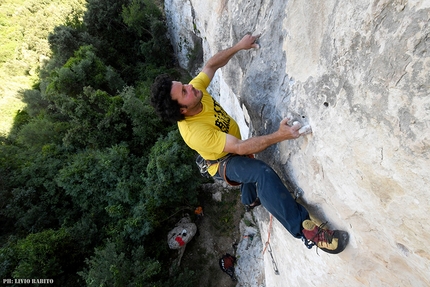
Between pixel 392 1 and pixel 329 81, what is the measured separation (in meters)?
0.72

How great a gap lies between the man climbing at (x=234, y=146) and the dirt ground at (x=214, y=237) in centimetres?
629

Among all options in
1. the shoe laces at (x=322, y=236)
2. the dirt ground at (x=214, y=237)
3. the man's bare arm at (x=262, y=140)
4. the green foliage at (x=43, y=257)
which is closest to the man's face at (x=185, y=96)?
the man's bare arm at (x=262, y=140)

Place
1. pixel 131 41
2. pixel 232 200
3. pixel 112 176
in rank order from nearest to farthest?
Result: pixel 112 176
pixel 232 200
pixel 131 41

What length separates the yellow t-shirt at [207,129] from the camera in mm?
3025

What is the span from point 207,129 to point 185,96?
0.49 metres

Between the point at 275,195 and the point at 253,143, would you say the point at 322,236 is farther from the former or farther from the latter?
the point at 253,143

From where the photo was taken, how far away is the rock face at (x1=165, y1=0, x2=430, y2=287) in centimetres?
171

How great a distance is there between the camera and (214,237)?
9.72 metres

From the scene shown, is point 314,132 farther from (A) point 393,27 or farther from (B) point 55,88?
(B) point 55,88

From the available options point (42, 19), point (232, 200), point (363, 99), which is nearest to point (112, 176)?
point (232, 200)

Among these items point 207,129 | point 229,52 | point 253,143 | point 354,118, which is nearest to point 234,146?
point 253,143

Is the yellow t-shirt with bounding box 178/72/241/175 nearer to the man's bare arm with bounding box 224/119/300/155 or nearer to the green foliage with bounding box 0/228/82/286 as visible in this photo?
the man's bare arm with bounding box 224/119/300/155

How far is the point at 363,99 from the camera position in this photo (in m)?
1.99

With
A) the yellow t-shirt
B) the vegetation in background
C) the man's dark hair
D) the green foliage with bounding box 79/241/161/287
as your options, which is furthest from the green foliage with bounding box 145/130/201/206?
the man's dark hair
